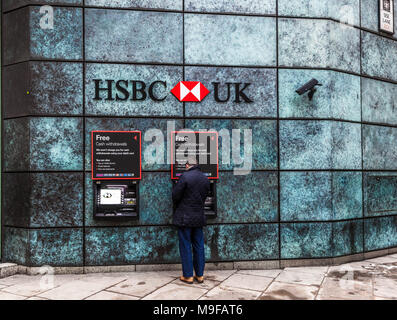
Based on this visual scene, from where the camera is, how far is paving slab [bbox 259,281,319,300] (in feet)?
14.6

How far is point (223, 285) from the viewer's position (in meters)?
4.96

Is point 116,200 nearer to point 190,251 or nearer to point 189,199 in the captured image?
point 189,199

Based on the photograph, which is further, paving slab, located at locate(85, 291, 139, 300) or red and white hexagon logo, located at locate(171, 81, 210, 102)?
Result: red and white hexagon logo, located at locate(171, 81, 210, 102)

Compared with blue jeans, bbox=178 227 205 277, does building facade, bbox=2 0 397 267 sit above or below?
above

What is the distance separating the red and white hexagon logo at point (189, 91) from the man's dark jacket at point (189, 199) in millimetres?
1474

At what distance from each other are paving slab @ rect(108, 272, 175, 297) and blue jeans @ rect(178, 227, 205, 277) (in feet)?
1.26

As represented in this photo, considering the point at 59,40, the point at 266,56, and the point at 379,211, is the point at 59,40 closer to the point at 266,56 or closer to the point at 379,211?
the point at 266,56

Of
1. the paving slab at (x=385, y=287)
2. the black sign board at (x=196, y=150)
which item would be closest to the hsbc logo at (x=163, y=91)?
the black sign board at (x=196, y=150)

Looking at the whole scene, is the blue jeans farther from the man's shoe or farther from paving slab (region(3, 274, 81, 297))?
paving slab (region(3, 274, 81, 297))

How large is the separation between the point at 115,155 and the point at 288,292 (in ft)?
11.1

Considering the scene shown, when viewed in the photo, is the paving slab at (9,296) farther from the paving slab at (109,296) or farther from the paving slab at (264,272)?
the paving slab at (264,272)

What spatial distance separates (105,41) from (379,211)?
6.14m

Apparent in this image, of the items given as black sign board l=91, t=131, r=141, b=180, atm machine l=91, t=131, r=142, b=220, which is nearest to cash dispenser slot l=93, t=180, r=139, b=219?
atm machine l=91, t=131, r=142, b=220

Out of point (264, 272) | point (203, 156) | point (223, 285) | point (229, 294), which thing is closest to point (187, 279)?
point (223, 285)
